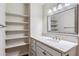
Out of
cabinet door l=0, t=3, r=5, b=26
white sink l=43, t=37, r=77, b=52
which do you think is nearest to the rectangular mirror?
white sink l=43, t=37, r=77, b=52

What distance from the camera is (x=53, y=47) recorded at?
93cm

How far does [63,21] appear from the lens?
1.11 m

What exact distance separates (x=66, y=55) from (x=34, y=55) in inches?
14.6

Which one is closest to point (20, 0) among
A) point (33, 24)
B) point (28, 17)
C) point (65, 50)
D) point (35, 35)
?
point (28, 17)

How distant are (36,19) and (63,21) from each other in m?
0.36

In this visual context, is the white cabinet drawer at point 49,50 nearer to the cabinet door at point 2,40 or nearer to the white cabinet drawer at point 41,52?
the white cabinet drawer at point 41,52

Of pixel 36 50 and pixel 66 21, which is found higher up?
pixel 66 21

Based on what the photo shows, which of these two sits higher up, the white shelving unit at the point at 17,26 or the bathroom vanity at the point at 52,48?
the white shelving unit at the point at 17,26

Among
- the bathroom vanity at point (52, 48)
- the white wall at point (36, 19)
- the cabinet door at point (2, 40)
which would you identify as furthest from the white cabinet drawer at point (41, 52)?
the cabinet door at point (2, 40)

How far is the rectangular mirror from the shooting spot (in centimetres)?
106

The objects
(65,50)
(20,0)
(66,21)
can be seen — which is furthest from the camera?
(66,21)

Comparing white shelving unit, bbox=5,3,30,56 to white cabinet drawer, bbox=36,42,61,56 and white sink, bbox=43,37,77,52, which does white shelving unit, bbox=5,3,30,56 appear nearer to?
white cabinet drawer, bbox=36,42,61,56

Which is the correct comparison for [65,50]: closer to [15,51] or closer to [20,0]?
[15,51]

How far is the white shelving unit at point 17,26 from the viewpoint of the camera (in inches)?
37.1
